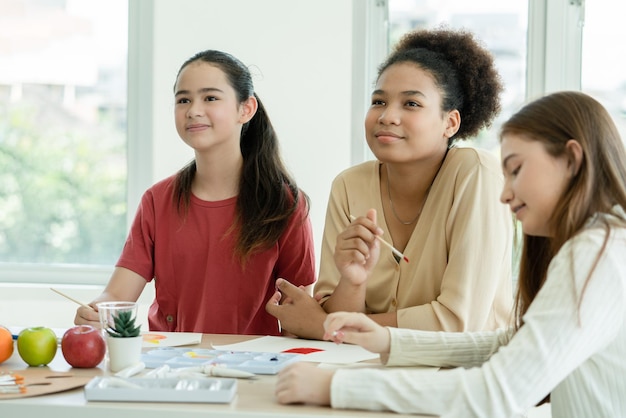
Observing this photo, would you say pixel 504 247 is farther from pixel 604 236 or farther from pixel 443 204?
pixel 604 236

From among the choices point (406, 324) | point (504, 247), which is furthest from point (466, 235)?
point (406, 324)

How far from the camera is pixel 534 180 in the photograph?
1382 mm

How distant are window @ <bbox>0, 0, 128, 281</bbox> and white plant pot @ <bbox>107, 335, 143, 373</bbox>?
210cm

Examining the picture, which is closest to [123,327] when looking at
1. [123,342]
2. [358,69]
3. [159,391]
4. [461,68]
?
[123,342]

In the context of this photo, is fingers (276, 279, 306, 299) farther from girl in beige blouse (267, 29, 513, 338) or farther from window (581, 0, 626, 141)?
window (581, 0, 626, 141)

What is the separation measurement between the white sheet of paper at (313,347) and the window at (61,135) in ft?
6.18

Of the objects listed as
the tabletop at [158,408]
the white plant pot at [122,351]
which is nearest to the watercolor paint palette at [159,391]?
the tabletop at [158,408]

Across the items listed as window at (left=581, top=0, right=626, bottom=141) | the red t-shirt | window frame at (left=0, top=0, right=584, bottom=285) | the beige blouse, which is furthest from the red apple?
window at (left=581, top=0, right=626, bottom=141)

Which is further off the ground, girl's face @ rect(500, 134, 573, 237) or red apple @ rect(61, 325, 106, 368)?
girl's face @ rect(500, 134, 573, 237)

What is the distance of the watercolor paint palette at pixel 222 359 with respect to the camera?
1.52 metres

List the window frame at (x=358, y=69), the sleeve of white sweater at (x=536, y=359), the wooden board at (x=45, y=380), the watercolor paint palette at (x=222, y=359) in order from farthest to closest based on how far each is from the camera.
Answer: the window frame at (x=358, y=69) → the watercolor paint palette at (x=222, y=359) → the wooden board at (x=45, y=380) → the sleeve of white sweater at (x=536, y=359)

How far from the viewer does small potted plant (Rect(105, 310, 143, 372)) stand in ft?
5.00

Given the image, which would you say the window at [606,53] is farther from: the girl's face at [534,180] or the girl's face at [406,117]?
the girl's face at [534,180]

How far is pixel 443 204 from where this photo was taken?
6.46 ft
